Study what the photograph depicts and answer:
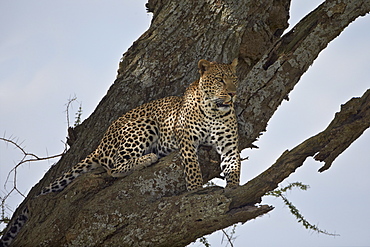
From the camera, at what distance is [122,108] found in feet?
27.1

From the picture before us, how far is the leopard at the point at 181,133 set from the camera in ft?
23.9

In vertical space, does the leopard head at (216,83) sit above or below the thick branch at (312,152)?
above

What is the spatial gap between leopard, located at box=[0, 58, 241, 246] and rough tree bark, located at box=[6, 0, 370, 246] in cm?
17

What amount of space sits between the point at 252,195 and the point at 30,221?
9.19 ft

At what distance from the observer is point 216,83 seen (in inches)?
301

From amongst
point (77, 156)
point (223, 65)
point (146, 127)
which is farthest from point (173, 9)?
point (77, 156)

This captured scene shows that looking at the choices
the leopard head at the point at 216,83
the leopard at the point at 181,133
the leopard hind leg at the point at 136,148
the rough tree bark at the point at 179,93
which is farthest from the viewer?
the leopard head at the point at 216,83

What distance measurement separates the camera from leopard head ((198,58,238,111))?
7531 millimetres

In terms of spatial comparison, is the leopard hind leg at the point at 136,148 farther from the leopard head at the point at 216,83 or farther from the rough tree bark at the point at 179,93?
the leopard head at the point at 216,83

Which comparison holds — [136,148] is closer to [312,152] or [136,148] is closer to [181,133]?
[181,133]

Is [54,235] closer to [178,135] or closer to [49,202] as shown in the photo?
[49,202]

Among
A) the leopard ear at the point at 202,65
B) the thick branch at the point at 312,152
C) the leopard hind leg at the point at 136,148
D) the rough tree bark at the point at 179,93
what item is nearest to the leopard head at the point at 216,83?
the leopard ear at the point at 202,65

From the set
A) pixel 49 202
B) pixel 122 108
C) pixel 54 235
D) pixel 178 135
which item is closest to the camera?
pixel 54 235

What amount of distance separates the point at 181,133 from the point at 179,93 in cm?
106
